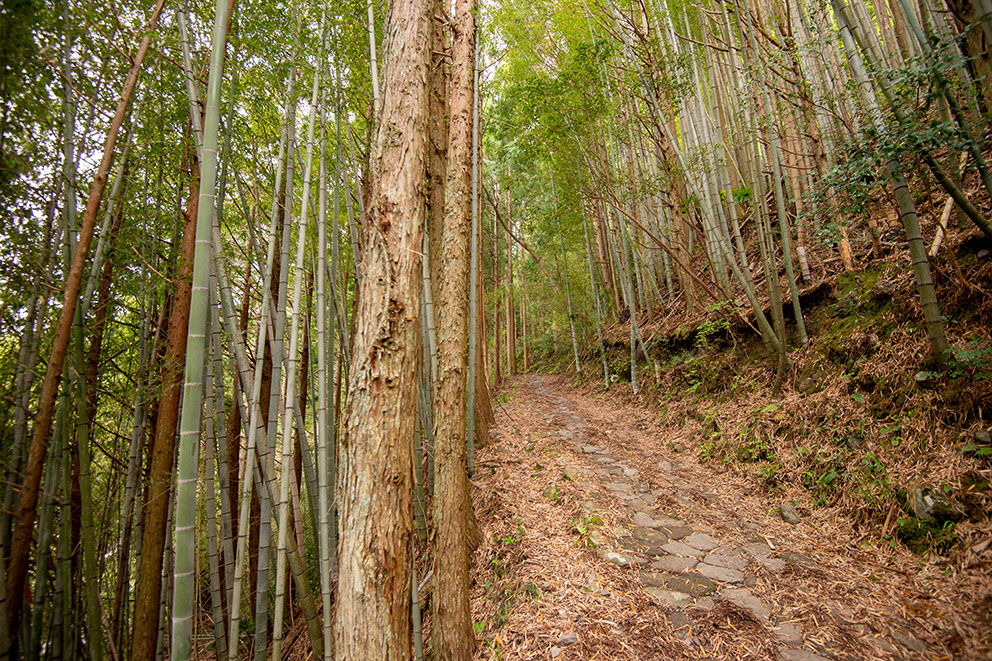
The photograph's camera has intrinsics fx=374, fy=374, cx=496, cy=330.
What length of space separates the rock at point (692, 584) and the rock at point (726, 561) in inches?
6.4

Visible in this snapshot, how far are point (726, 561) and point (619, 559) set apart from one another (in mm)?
571

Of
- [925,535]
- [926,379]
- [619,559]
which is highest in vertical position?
[926,379]

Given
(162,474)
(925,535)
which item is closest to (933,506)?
(925,535)

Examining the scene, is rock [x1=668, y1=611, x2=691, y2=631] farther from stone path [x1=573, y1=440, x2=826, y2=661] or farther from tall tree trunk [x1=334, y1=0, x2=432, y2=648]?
tall tree trunk [x1=334, y1=0, x2=432, y2=648]

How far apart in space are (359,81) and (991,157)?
15.2 ft

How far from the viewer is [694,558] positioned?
211 cm

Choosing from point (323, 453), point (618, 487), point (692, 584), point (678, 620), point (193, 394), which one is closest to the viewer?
point (193, 394)

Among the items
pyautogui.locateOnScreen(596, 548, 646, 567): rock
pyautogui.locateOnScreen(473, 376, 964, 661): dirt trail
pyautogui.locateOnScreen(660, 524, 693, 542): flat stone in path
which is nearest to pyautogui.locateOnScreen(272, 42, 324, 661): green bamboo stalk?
pyautogui.locateOnScreen(473, 376, 964, 661): dirt trail

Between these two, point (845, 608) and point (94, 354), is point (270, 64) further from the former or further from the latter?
point (845, 608)

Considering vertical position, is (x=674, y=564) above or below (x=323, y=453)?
below

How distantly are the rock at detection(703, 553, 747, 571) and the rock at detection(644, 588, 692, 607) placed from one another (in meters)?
0.35

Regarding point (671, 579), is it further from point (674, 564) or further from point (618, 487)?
point (618, 487)

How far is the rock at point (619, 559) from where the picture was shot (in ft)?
6.87

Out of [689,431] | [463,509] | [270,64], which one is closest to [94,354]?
[270,64]
